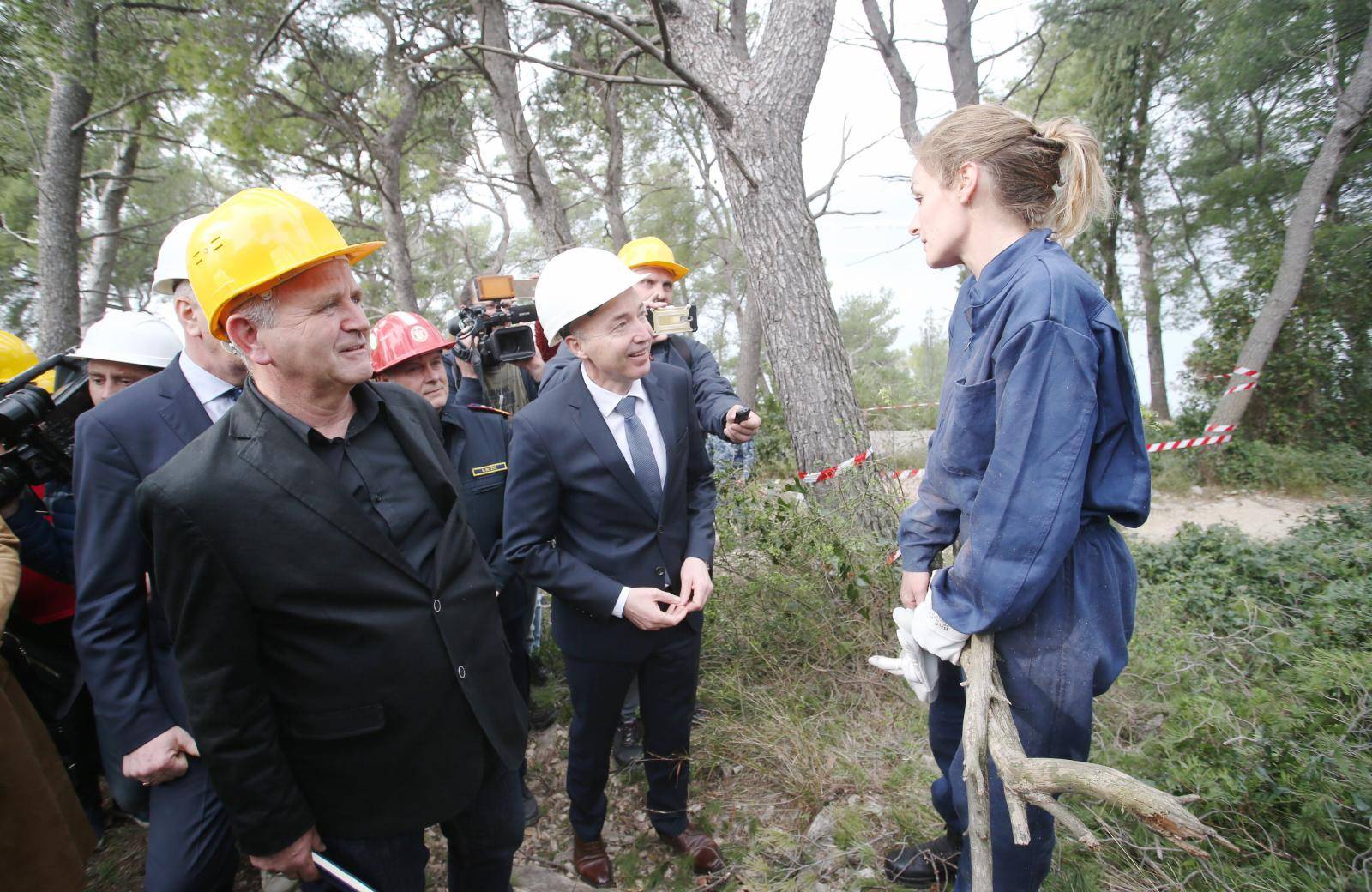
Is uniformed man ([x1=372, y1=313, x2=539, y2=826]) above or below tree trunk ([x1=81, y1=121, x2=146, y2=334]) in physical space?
below

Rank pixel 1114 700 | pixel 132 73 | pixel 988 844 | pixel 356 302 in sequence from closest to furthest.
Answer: pixel 988 844
pixel 356 302
pixel 1114 700
pixel 132 73

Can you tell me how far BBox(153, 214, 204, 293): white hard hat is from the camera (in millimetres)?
2086

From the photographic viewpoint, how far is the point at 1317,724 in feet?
7.30

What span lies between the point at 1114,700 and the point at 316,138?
42.5 feet

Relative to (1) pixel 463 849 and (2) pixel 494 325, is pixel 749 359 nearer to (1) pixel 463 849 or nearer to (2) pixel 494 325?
(2) pixel 494 325

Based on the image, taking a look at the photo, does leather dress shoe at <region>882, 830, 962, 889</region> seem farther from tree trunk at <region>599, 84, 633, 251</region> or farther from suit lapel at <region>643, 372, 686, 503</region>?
tree trunk at <region>599, 84, 633, 251</region>

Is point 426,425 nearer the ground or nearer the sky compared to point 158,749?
nearer the sky

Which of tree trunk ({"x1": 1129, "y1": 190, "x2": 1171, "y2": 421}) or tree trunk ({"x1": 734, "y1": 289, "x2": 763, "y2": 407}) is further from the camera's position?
tree trunk ({"x1": 1129, "y1": 190, "x2": 1171, "y2": 421})

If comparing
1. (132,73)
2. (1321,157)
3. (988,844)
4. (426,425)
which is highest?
(132,73)

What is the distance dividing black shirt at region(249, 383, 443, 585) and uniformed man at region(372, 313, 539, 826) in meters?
1.00

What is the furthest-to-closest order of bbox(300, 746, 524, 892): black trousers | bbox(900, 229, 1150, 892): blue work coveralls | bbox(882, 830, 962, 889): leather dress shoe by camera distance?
1. bbox(882, 830, 962, 889): leather dress shoe
2. bbox(300, 746, 524, 892): black trousers
3. bbox(900, 229, 1150, 892): blue work coveralls

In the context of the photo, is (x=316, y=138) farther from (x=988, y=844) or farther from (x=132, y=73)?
(x=988, y=844)

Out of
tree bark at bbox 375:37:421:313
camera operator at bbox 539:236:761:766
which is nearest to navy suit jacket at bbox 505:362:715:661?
camera operator at bbox 539:236:761:766

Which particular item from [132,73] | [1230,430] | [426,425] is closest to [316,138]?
[132,73]
